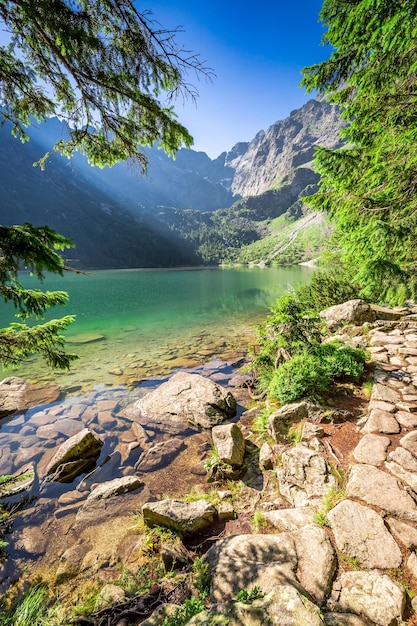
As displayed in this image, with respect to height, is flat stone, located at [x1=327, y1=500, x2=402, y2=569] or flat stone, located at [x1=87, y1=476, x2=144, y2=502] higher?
flat stone, located at [x1=327, y1=500, x2=402, y2=569]

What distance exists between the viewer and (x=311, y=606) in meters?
1.87

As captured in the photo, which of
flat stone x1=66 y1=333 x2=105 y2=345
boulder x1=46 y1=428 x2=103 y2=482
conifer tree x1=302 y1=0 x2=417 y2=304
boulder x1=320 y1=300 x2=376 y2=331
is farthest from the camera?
flat stone x1=66 y1=333 x2=105 y2=345

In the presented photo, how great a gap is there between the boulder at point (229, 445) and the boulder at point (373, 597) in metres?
2.68

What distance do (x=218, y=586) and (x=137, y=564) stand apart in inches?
62.4

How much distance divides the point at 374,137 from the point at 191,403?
7938 millimetres

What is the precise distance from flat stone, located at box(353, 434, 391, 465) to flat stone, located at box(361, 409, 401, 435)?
15cm

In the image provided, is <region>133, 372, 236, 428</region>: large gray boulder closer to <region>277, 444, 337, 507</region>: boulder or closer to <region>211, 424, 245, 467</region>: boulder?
<region>211, 424, 245, 467</region>: boulder

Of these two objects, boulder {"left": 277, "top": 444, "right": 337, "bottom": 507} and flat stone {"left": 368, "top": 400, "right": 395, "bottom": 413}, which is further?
flat stone {"left": 368, "top": 400, "right": 395, "bottom": 413}

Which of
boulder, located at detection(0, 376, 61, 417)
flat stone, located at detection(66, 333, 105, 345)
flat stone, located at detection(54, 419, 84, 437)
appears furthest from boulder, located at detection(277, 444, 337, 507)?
flat stone, located at detection(66, 333, 105, 345)

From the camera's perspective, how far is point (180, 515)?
368cm

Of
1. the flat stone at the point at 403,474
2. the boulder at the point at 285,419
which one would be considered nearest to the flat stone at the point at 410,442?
the flat stone at the point at 403,474

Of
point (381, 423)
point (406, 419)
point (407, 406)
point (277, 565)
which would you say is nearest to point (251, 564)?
point (277, 565)

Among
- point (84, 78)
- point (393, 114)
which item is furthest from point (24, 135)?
point (393, 114)

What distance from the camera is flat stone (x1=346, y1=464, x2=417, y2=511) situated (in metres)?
2.74
